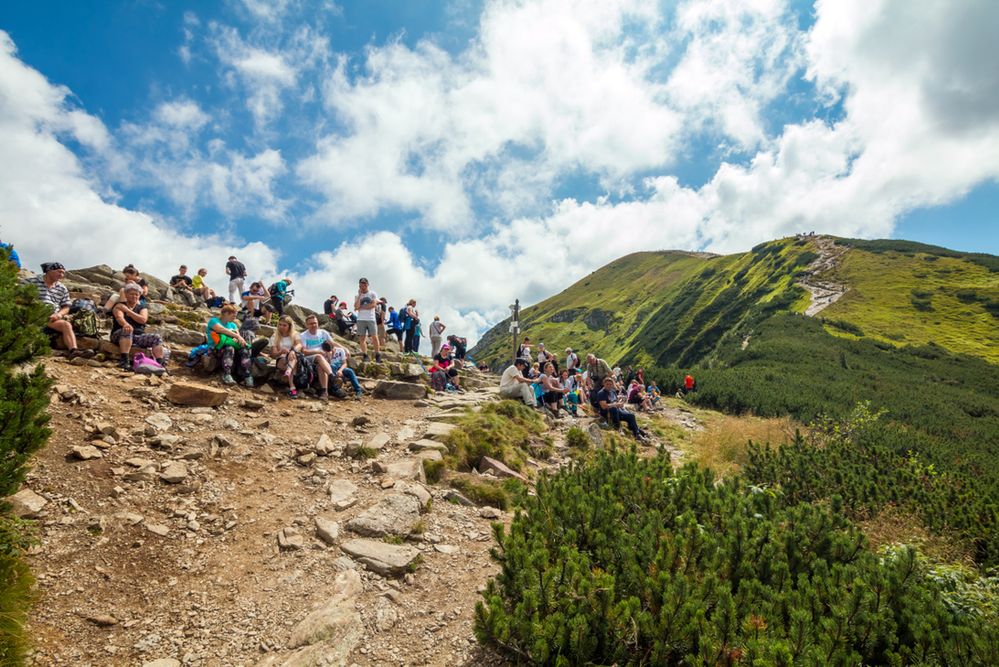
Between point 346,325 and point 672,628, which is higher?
point 346,325

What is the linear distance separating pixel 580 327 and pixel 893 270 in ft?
228

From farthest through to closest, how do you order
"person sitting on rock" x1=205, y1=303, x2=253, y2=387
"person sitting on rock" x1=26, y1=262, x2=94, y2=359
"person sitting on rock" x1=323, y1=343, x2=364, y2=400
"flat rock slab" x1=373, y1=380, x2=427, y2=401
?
"flat rock slab" x1=373, y1=380, x2=427, y2=401
"person sitting on rock" x1=323, y1=343, x2=364, y2=400
"person sitting on rock" x1=205, y1=303, x2=253, y2=387
"person sitting on rock" x1=26, y1=262, x2=94, y2=359

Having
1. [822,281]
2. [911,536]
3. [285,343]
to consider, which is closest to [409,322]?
[285,343]

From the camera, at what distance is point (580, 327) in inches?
4875

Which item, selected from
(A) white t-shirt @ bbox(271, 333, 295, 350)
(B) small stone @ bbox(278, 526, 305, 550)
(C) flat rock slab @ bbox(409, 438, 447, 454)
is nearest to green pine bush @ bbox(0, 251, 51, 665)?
(B) small stone @ bbox(278, 526, 305, 550)

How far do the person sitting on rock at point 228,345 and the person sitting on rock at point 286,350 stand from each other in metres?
0.52

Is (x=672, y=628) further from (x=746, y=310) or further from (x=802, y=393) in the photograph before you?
(x=746, y=310)

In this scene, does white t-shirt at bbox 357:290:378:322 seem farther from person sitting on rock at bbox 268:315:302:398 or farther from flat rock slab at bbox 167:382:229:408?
flat rock slab at bbox 167:382:229:408

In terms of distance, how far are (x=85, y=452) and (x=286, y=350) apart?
4276 millimetres

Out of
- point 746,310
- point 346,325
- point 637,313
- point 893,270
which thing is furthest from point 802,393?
point 637,313

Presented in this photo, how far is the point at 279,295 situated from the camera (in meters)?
17.0

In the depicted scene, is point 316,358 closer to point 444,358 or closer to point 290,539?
point 290,539

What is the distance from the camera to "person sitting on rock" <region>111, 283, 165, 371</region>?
25.8 feet

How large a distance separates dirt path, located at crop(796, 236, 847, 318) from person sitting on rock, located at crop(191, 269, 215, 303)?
5862 cm
